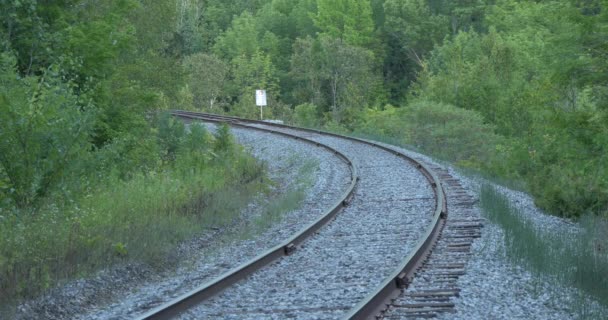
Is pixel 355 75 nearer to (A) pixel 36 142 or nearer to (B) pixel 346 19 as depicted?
(B) pixel 346 19

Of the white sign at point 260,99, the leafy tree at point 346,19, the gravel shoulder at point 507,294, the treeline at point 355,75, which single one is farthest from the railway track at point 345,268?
the leafy tree at point 346,19

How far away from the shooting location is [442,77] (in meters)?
49.3

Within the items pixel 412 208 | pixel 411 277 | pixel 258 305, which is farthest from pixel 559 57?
pixel 258 305

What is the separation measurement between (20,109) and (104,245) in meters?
2.98

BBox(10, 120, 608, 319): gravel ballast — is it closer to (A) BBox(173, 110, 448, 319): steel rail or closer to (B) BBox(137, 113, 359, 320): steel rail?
(B) BBox(137, 113, 359, 320): steel rail

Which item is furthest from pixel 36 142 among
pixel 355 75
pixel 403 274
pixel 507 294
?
pixel 355 75

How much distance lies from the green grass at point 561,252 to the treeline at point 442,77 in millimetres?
3581

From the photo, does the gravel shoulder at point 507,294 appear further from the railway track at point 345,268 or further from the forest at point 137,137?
the forest at point 137,137

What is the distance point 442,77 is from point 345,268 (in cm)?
4067

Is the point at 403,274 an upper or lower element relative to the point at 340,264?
upper

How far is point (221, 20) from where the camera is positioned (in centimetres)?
10588

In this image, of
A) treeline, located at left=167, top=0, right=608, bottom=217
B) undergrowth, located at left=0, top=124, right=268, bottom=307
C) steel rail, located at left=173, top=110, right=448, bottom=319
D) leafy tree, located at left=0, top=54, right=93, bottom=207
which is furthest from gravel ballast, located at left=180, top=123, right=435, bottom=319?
leafy tree, located at left=0, top=54, right=93, bottom=207

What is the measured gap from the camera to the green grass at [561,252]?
29.1 ft

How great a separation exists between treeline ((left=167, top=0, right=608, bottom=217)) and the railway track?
156 inches
